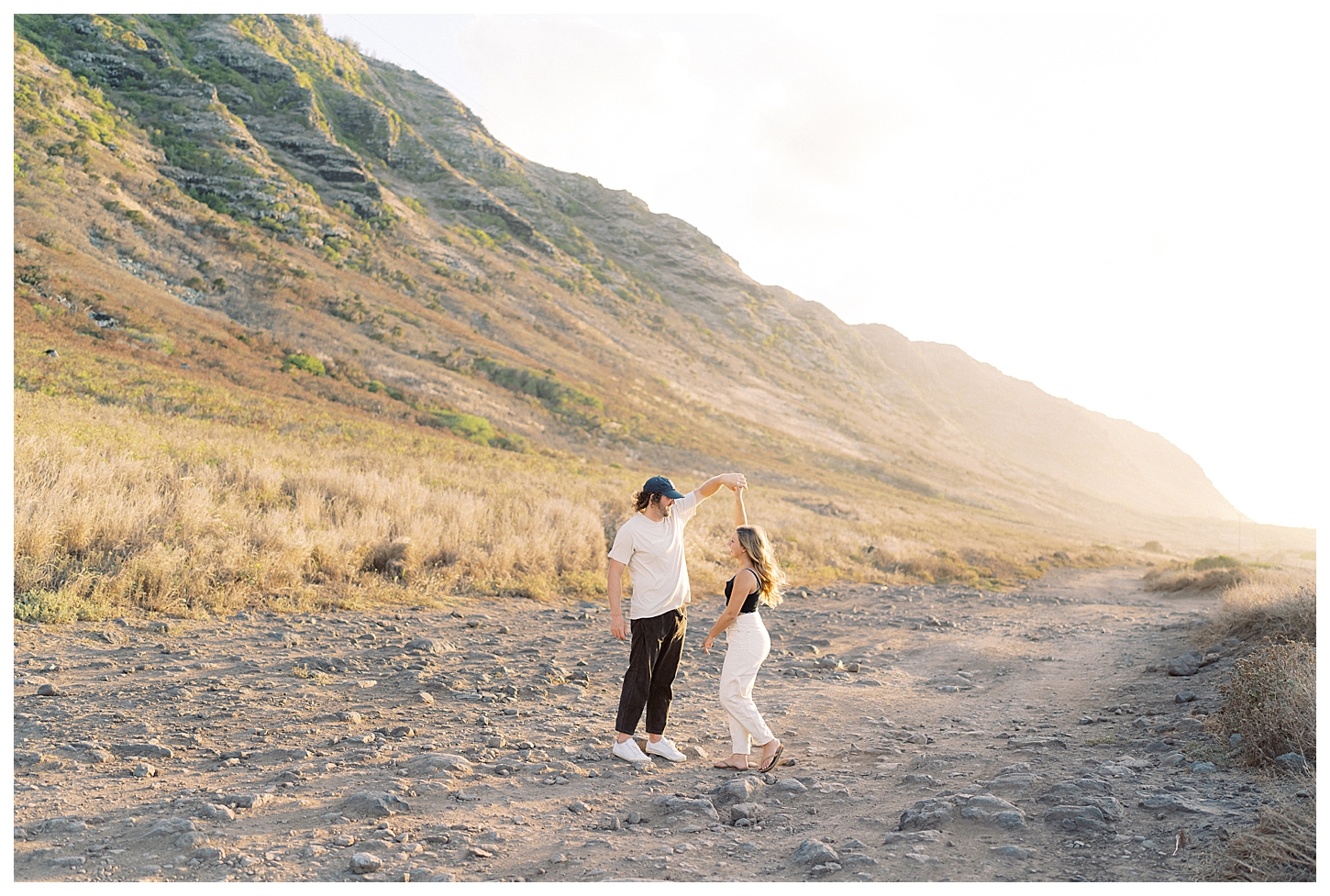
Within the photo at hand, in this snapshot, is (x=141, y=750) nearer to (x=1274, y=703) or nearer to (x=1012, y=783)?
(x=1012, y=783)

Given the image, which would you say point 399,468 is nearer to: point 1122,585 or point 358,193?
point 1122,585

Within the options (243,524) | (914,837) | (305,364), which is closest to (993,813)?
(914,837)

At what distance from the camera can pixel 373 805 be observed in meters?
4.08

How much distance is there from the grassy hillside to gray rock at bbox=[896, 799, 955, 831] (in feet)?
25.0

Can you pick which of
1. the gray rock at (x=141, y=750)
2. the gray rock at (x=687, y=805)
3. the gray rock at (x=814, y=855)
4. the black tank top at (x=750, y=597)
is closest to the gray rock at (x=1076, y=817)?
the gray rock at (x=814, y=855)

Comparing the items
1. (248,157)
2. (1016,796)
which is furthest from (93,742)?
(248,157)

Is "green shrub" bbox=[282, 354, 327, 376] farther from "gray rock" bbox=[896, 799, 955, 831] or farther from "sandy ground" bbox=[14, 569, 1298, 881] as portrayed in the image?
"gray rock" bbox=[896, 799, 955, 831]

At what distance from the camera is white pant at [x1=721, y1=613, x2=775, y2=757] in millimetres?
5184

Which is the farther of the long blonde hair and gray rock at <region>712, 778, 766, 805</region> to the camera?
the long blonde hair

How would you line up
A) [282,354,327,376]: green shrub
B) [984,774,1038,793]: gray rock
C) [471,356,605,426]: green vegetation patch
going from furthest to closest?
1. [471,356,605,426]: green vegetation patch
2. [282,354,327,376]: green shrub
3. [984,774,1038,793]: gray rock

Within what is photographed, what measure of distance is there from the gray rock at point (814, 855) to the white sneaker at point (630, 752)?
171 centimetres

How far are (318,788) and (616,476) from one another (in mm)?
22061

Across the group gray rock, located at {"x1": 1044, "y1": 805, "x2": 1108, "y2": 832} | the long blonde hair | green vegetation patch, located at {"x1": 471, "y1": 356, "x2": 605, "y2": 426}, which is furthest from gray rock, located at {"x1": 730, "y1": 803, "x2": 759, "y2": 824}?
green vegetation patch, located at {"x1": 471, "y1": 356, "x2": 605, "y2": 426}

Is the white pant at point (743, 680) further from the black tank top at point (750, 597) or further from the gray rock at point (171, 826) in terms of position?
the gray rock at point (171, 826)
